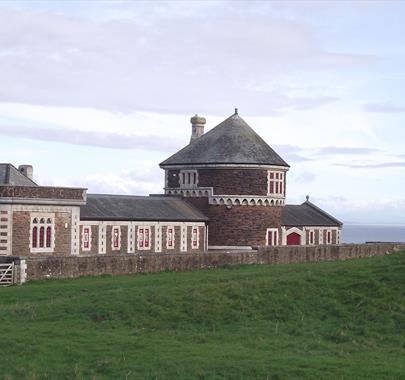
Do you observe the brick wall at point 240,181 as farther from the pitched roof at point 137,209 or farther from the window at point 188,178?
the pitched roof at point 137,209

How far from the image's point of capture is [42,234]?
48.8 meters

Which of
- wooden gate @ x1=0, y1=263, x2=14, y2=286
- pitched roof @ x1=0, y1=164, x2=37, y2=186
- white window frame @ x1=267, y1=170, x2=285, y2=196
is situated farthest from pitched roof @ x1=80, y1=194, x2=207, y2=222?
wooden gate @ x1=0, y1=263, x2=14, y2=286

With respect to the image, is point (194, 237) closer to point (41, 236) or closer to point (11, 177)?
point (41, 236)

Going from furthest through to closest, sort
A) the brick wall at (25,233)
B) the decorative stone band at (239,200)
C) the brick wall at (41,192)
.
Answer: the decorative stone band at (239,200)
the brick wall at (25,233)
the brick wall at (41,192)

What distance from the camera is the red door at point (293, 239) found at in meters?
69.5

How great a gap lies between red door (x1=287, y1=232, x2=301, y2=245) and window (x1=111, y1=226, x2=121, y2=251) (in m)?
18.7

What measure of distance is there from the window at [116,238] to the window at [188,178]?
9.11m

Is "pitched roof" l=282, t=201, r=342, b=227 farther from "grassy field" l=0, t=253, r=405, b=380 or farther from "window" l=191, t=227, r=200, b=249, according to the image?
"grassy field" l=0, t=253, r=405, b=380

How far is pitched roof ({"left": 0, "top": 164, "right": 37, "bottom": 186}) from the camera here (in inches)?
1995

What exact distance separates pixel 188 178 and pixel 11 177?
1515 centimetres

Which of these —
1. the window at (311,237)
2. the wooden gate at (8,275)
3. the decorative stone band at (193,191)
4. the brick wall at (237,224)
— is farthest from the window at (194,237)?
the wooden gate at (8,275)

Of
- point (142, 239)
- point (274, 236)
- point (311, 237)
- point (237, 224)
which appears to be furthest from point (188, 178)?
point (311, 237)

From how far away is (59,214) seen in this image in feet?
163

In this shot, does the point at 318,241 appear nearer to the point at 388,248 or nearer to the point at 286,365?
the point at 388,248
